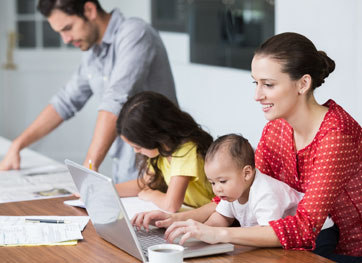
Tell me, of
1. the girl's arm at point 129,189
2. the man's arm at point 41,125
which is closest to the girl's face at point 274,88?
the girl's arm at point 129,189

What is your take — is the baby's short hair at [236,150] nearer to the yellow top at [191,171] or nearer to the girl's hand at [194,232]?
the girl's hand at [194,232]

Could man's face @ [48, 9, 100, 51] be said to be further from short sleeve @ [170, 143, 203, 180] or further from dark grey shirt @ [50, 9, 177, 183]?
short sleeve @ [170, 143, 203, 180]

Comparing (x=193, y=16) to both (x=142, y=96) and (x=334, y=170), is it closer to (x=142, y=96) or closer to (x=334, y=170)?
(x=142, y=96)

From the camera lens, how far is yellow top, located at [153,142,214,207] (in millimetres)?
2307

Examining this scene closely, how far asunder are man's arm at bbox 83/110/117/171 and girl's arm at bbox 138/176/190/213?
35 centimetres

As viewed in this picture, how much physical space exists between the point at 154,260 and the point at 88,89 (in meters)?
1.88

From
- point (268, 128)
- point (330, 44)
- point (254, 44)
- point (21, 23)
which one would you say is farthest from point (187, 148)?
point (21, 23)

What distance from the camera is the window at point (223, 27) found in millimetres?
3938

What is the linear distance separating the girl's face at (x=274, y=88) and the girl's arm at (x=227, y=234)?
1.02 ft

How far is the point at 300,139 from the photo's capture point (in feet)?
6.14

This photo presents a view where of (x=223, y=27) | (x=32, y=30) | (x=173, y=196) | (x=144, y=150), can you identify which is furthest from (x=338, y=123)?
(x=32, y=30)

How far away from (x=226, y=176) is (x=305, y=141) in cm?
25

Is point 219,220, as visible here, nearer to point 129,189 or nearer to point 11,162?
point 129,189

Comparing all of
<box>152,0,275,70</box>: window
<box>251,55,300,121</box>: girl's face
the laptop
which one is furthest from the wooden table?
<box>152,0,275,70</box>: window
